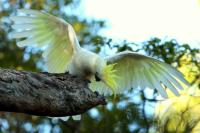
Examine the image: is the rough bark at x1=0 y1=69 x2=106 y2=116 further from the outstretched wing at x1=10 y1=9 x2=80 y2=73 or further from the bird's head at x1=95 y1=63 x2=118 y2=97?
the outstretched wing at x1=10 y1=9 x2=80 y2=73

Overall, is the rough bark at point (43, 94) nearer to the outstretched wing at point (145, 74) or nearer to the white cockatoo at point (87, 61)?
the white cockatoo at point (87, 61)

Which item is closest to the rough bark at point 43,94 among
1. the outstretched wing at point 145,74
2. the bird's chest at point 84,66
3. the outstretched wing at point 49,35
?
the bird's chest at point 84,66

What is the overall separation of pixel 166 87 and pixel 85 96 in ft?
3.34

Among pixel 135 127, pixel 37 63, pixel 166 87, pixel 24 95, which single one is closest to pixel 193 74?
pixel 135 127

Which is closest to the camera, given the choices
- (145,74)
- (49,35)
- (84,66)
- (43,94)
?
(43,94)

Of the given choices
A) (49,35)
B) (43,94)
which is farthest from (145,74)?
(43,94)

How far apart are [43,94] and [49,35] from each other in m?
0.94

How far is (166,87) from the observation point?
3.27 meters

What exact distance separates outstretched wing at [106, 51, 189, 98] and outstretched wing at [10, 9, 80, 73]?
1.11 feet

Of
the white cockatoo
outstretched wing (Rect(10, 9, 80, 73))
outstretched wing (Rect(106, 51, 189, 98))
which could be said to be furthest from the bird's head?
outstretched wing (Rect(106, 51, 189, 98))

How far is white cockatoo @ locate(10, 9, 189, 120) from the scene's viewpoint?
270 cm

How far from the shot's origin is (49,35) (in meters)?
3.08

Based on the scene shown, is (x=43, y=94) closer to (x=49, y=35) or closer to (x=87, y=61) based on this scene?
(x=87, y=61)

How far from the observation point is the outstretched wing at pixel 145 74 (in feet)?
10.5
